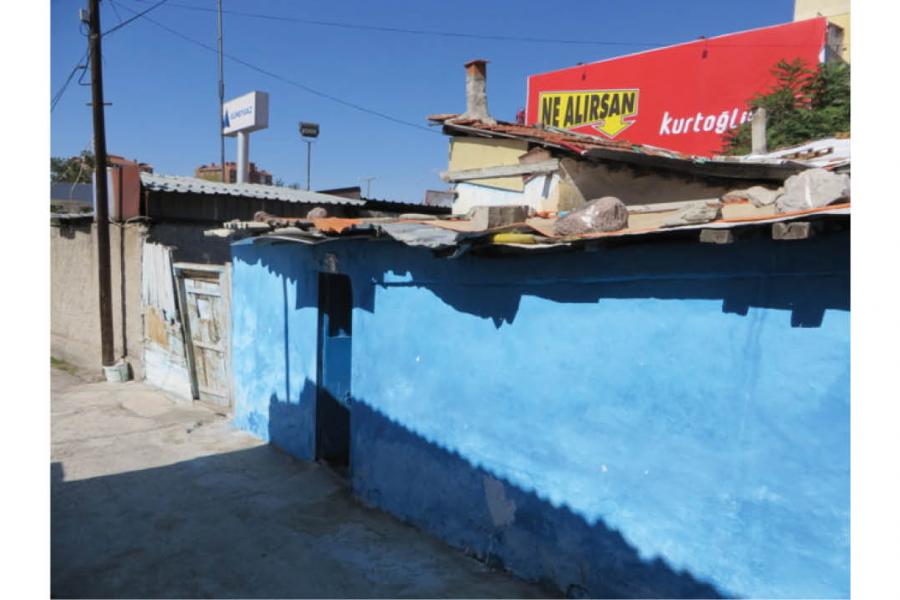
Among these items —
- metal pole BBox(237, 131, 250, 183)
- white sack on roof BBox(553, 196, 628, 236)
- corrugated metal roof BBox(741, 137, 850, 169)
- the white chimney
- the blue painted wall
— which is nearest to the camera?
the blue painted wall

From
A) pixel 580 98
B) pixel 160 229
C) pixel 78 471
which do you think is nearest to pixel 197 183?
pixel 160 229

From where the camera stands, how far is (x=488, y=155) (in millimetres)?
8266

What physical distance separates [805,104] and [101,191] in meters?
14.0

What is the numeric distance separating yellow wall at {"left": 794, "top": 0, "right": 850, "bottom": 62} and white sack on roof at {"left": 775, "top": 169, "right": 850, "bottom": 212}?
1279 cm

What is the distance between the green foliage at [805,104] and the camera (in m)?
11.9

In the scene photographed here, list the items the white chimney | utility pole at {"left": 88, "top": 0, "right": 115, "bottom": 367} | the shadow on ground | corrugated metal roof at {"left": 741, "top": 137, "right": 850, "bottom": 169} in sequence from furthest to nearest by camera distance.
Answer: utility pole at {"left": 88, "top": 0, "right": 115, "bottom": 367}
the white chimney
corrugated metal roof at {"left": 741, "top": 137, "right": 850, "bottom": 169}
the shadow on ground

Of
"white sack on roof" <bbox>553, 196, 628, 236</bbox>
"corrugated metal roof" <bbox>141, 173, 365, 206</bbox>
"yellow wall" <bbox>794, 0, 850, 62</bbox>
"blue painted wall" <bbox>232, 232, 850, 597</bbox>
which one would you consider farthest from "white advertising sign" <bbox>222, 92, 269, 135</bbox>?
"white sack on roof" <bbox>553, 196, 628, 236</bbox>

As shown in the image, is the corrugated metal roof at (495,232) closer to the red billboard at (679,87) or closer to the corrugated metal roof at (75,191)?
the red billboard at (679,87)

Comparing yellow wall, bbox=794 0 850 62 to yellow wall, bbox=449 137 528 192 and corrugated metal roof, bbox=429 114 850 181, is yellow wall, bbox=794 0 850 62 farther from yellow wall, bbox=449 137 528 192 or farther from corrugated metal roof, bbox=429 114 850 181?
yellow wall, bbox=449 137 528 192

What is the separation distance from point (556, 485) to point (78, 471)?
586 cm

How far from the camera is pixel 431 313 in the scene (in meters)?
5.70

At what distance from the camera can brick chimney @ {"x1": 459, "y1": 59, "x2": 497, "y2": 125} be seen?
→ 8.58 meters

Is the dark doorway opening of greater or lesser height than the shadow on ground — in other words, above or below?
above

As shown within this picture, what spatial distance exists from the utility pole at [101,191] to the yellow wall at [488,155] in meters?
7.61
